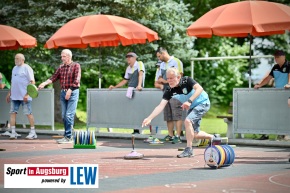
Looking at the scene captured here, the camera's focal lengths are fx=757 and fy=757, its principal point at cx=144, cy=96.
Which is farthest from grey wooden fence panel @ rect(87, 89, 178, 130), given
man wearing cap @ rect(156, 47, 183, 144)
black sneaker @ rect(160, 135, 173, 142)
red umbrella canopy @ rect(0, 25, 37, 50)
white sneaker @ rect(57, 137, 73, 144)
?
red umbrella canopy @ rect(0, 25, 37, 50)

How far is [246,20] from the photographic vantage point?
18.2 metres

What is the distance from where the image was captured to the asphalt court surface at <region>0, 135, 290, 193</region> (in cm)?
1038

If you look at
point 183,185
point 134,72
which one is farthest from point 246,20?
point 183,185

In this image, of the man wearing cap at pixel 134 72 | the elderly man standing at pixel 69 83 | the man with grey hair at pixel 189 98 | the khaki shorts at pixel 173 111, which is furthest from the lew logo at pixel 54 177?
the man wearing cap at pixel 134 72

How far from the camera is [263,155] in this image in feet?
50.6

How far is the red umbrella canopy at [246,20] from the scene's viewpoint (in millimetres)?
17922

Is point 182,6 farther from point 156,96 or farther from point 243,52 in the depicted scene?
point 243,52

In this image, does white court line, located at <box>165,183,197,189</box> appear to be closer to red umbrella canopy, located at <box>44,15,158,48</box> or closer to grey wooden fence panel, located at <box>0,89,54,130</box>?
red umbrella canopy, located at <box>44,15,158,48</box>

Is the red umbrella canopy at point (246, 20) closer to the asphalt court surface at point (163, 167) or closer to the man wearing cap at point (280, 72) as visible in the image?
the man wearing cap at point (280, 72)

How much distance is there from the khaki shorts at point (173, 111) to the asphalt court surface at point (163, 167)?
0.97m

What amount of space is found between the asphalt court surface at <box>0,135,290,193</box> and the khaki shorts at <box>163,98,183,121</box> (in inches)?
38.1

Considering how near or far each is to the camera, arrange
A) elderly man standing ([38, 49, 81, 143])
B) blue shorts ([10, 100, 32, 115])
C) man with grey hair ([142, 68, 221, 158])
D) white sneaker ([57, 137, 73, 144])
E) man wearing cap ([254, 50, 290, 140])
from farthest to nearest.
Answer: blue shorts ([10, 100, 32, 115]) → white sneaker ([57, 137, 73, 144]) → elderly man standing ([38, 49, 81, 143]) → man wearing cap ([254, 50, 290, 140]) → man with grey hair ([142, 68, 221, 158])

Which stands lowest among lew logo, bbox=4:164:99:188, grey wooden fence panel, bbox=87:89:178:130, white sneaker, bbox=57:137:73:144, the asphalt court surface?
white sneaker, bbox=57:137:73:144

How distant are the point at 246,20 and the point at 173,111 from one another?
9.42 ft
